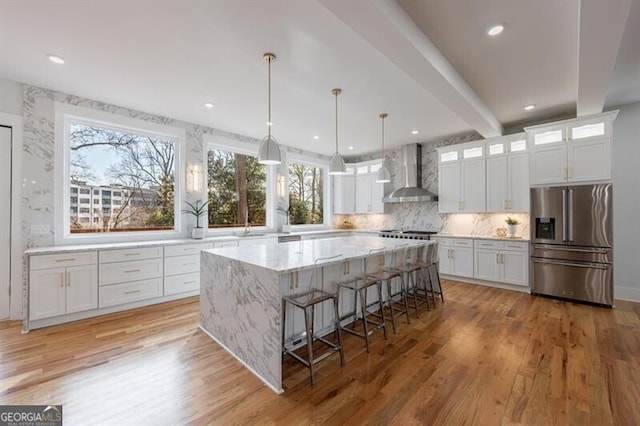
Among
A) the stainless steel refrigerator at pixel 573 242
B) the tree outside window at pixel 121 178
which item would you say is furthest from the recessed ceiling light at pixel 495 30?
the tree outside window at pixel 121 178

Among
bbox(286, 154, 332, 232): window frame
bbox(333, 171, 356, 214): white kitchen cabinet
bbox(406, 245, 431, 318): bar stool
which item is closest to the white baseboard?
bbox(406, 245, 431, 318): bar stool

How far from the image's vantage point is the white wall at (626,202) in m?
4.12

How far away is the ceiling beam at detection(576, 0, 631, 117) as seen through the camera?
1904 mm

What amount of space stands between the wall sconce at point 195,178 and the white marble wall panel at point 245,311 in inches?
88.3

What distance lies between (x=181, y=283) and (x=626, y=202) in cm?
704

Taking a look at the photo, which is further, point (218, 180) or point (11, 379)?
point (218, 180)

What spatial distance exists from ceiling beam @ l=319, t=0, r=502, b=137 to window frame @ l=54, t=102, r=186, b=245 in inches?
152

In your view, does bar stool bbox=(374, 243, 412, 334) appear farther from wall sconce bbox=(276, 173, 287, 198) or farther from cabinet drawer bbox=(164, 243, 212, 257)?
wall sconce bbox=(276, 173, 287, 198)

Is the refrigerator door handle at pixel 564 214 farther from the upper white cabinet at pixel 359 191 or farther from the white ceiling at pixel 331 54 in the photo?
the upper white cabinet at pixel 359 191

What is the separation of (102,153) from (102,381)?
11.2ft

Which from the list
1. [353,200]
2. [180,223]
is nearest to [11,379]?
[180,223]

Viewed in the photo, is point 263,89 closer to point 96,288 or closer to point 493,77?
point 493,77

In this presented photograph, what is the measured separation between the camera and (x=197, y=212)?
4.90m

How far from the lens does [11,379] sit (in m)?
2.22
